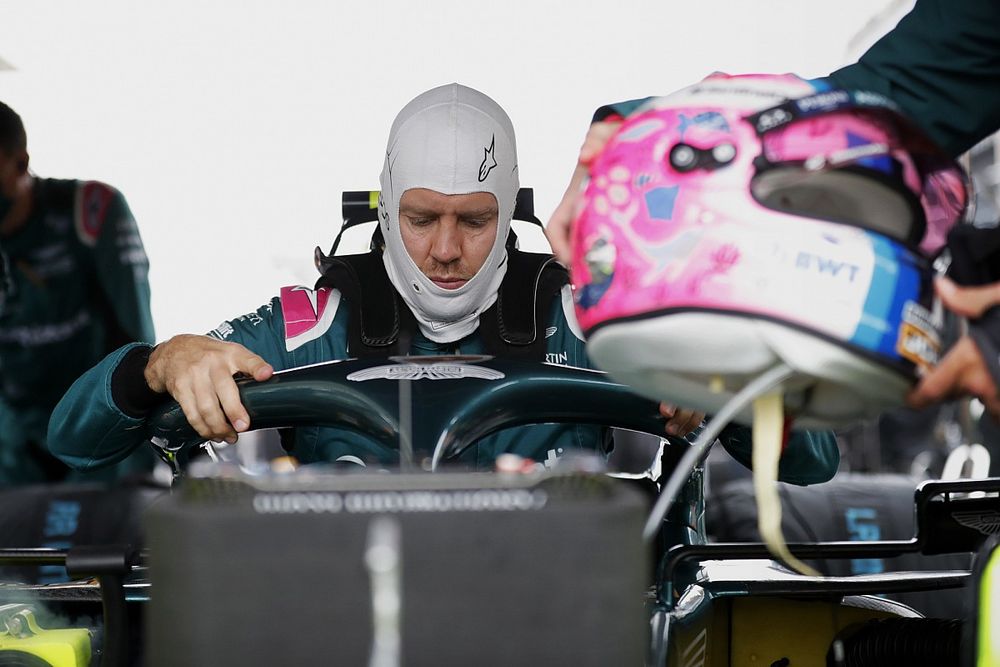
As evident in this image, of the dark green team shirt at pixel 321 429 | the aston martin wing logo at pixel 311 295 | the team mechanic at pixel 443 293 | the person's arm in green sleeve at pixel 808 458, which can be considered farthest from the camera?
the aston martin wing logo at pixel 311 295

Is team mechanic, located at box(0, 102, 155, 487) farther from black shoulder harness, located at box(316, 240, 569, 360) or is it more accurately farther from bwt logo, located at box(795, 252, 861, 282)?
bwt logo, located at box(795, 252, 861, 282)

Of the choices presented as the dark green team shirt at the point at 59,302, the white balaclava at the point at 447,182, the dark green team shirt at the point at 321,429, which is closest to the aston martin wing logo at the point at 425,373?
the dark green team shirt at the point at 321,429

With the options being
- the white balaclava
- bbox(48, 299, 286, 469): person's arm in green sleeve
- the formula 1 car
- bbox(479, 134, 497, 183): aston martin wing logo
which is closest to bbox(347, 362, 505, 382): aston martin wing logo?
bbox(48, 299, 286, 469): person's arm in green sleeve

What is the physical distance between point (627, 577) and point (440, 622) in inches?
4.2

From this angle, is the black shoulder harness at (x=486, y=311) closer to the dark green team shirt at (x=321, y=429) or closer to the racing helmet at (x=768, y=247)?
the dark green team shirt at (x=321, y=429)

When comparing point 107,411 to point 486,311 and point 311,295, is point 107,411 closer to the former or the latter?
point 311,295

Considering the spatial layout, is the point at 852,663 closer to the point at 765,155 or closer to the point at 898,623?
the point at 898,623

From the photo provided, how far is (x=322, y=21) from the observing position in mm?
2975

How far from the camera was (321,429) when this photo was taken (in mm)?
1590

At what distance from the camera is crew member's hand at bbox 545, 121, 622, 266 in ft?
3.19

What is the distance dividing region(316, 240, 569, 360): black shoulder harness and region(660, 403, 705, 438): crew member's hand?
561 millimetres

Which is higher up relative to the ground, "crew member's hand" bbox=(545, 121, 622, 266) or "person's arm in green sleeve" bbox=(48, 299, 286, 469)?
"crew member's hand" bbox=(545, 121, 622, 266)

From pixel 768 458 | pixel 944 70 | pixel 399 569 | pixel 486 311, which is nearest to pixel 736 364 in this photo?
pixel 768 458

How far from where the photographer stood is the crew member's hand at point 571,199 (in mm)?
971
